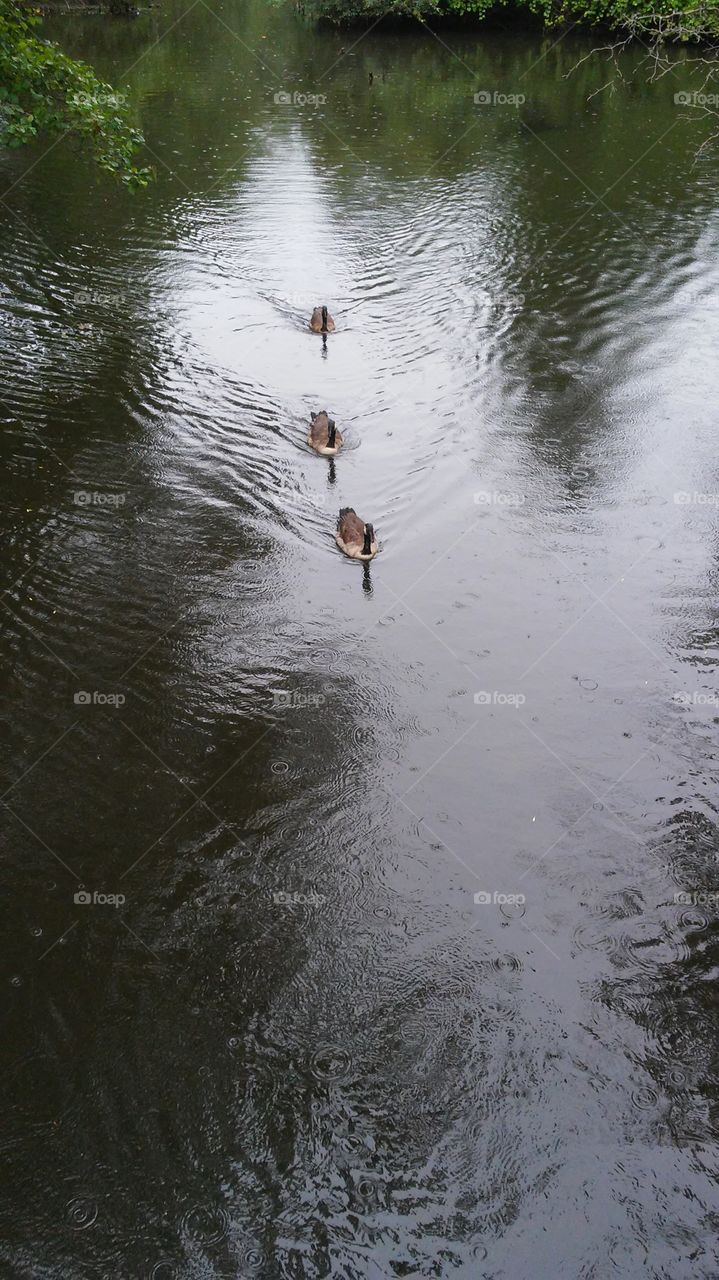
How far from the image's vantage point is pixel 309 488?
33.9 feet

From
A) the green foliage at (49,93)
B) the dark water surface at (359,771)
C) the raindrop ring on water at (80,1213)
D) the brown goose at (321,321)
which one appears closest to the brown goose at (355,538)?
the dark water surface at (359,771)

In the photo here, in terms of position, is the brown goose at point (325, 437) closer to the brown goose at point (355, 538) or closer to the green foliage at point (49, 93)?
the brown goose at point (355, 538)

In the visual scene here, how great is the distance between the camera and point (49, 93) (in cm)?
1045

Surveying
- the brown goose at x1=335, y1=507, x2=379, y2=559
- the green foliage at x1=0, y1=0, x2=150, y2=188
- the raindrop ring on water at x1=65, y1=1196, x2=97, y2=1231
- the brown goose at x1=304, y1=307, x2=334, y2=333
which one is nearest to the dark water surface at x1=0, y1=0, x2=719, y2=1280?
the raindrop ring on water at x1=65, y1=1196, x2=97, y2=1231

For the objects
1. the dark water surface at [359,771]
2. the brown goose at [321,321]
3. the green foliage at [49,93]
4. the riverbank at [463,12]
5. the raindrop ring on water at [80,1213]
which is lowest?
the raindrop ring on water at [80,1213]

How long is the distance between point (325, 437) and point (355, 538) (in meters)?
2.17

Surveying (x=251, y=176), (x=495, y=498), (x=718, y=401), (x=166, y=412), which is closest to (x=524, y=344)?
(x=718, y=401)

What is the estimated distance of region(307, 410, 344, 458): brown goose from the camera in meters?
10.7

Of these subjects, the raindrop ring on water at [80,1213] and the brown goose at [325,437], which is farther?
the brown goose at [325,437]

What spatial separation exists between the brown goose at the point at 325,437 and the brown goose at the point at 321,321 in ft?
10.1

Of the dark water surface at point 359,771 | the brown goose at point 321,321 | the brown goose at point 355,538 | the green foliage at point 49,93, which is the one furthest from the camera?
the brown goose at point 321,321

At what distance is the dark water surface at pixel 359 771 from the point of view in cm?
475

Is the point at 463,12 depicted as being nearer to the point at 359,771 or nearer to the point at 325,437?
the point at 325,437

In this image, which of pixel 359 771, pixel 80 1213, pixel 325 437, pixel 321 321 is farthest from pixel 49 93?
pixel 80 1213
